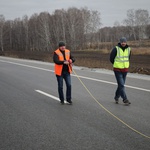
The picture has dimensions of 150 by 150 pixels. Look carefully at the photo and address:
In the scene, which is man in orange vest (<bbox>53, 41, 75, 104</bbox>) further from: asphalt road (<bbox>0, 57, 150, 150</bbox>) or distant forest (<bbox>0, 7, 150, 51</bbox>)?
distant forest (<bbox>0, 7, 150, 51</bbox>)

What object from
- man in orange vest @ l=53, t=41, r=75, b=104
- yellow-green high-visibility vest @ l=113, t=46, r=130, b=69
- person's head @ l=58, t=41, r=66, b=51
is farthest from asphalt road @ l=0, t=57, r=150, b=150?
person's head @ l=58, t=41, r=66, b=51

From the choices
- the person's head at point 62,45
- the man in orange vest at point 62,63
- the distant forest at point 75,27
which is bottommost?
the man in orange vest at point 62,63

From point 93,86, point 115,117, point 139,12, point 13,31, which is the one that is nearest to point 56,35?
point 139,12

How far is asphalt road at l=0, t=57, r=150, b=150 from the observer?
4.61 m

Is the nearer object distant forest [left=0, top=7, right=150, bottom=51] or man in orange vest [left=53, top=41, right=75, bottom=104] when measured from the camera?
man in orange vest [left=53, top=41, right=75, bottom=104]

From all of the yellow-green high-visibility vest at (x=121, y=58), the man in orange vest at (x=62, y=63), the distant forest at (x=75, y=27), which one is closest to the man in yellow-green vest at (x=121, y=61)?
the yellow-green high-visibility vest at (x=121, y=58)

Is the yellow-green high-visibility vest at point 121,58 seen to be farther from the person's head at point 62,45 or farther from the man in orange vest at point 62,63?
the person's head at point 62,45

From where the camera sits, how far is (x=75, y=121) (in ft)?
19.6

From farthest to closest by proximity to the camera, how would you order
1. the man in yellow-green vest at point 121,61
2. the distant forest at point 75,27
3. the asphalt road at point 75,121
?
the distant forest at point 75,27 → the man in yellow-green vest at point 121,61 → the asphalt road at point 75,121

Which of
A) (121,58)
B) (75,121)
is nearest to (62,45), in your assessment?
(121,58)

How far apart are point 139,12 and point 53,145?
70271mm

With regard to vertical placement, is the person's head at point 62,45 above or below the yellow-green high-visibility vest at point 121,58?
above

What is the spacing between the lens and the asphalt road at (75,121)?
4613 millimetres

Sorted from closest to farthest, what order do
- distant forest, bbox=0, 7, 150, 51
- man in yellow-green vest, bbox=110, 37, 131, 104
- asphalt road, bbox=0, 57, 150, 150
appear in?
asphalt road, bbox=0, 57, 150, 150 → man in yellow-green vest, bbox=110, 37, 131, 104 → distant forest, bbox=0, 7, 150, 51
